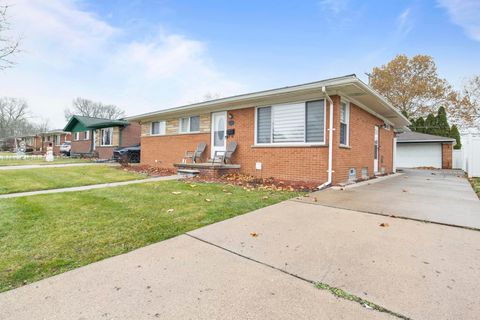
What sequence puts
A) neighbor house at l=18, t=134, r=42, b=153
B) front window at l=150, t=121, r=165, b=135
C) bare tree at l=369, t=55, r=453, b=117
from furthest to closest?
neighbor house at l=18, t=134, r=42, b=153, bare tree at l=369, t=55, r=453, b=117, front window at l=150, t=121, r=165, b=135

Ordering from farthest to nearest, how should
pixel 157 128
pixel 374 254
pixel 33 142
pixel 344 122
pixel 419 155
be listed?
pixel 33 142
pixel 419 155
pixel 157 128
pixel 344 122
pixel 374 254

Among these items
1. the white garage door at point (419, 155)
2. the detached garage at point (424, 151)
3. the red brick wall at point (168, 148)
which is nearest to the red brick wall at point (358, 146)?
the red brick wall at point (168, 148)

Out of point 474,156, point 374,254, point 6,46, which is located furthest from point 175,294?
point 474,156

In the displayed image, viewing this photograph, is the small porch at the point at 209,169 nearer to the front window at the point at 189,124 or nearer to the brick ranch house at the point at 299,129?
the brick ranch house at the point at 299,129

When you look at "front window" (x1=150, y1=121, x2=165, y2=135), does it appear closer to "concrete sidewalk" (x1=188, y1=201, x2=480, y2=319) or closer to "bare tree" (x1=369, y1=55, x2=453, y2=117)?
"concrete sidewalk" (x1=188, y1=201, x2=480, y2=319)

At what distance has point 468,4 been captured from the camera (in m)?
11.4

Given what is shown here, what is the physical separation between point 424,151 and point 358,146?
15.6m

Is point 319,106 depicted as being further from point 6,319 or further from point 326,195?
point 6,319

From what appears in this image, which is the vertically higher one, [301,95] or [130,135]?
[301,95]

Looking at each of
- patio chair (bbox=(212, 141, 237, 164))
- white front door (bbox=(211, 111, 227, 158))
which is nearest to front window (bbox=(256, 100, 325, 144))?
patio chair (bbox=(212, 141, 237, 164))

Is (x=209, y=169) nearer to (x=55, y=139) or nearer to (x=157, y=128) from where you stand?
(x=157, y=128)

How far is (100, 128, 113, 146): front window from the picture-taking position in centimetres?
1952

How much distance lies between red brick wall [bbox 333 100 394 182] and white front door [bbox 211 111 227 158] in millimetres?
4285

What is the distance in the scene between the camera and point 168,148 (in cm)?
1229
